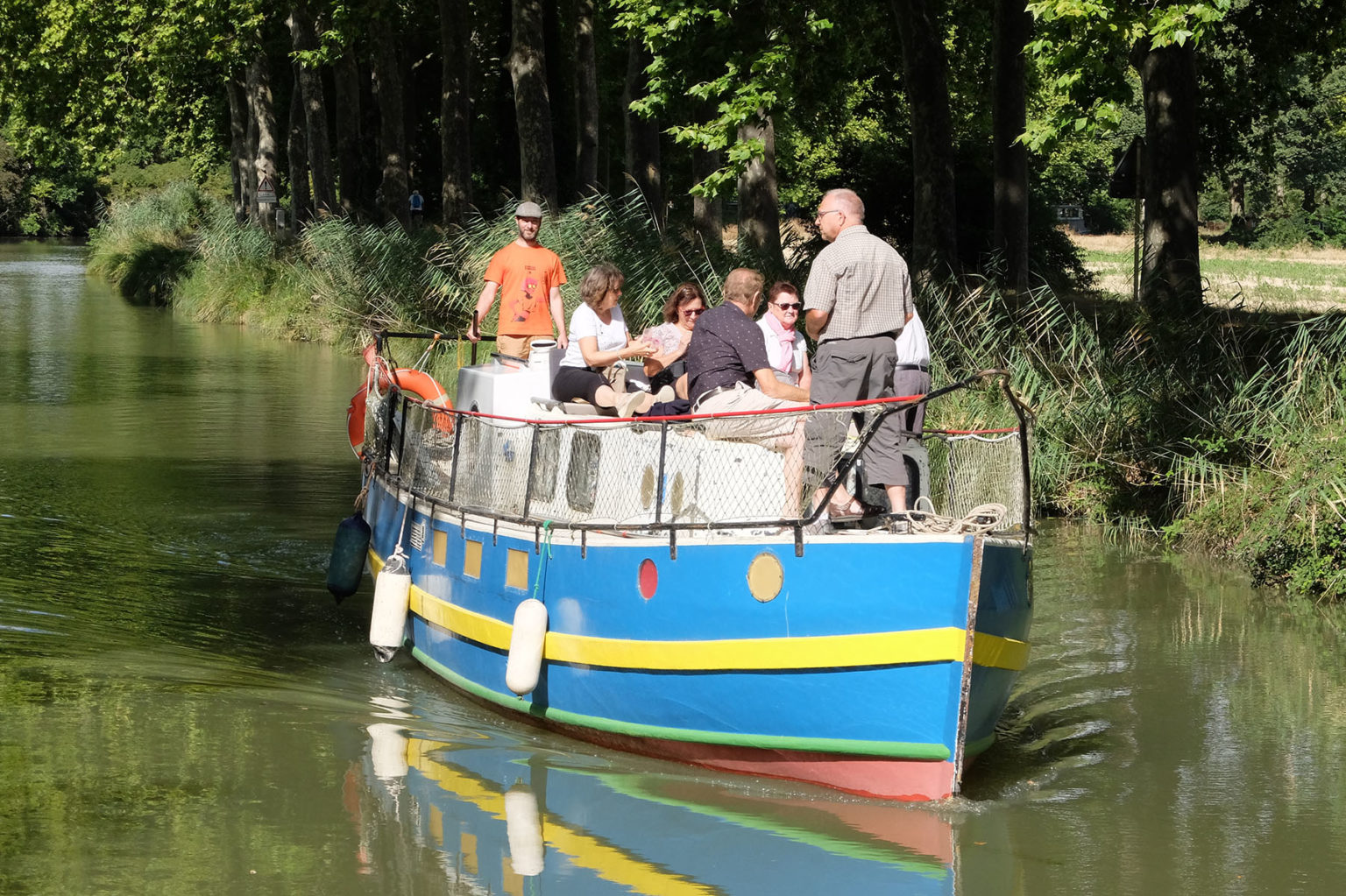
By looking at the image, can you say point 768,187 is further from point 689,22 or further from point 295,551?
point 295,551

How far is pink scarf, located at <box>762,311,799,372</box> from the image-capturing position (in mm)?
9289

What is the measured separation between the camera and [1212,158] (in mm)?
24438

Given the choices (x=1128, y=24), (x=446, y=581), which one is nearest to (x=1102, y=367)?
(x=1128, y=24)

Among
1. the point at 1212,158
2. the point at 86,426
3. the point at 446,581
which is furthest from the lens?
the point at 1212,158

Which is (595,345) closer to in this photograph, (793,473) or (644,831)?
(793,473)

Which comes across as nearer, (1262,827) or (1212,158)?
(1262,827)

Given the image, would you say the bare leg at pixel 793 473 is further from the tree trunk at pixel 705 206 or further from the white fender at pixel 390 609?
the tree trunk at pixel 705 206

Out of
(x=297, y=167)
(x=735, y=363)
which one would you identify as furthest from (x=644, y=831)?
(x=297, y=167)

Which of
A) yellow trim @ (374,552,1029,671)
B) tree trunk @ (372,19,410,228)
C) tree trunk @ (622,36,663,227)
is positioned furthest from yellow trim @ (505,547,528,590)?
tree trunk @ (372,19,410,228)

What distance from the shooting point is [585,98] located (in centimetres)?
3116

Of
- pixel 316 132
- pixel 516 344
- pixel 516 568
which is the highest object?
pixel 316 132

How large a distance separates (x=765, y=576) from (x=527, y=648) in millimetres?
1519

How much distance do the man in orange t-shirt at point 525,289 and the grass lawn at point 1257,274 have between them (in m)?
6.10

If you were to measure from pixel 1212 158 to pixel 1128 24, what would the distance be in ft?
41.7
